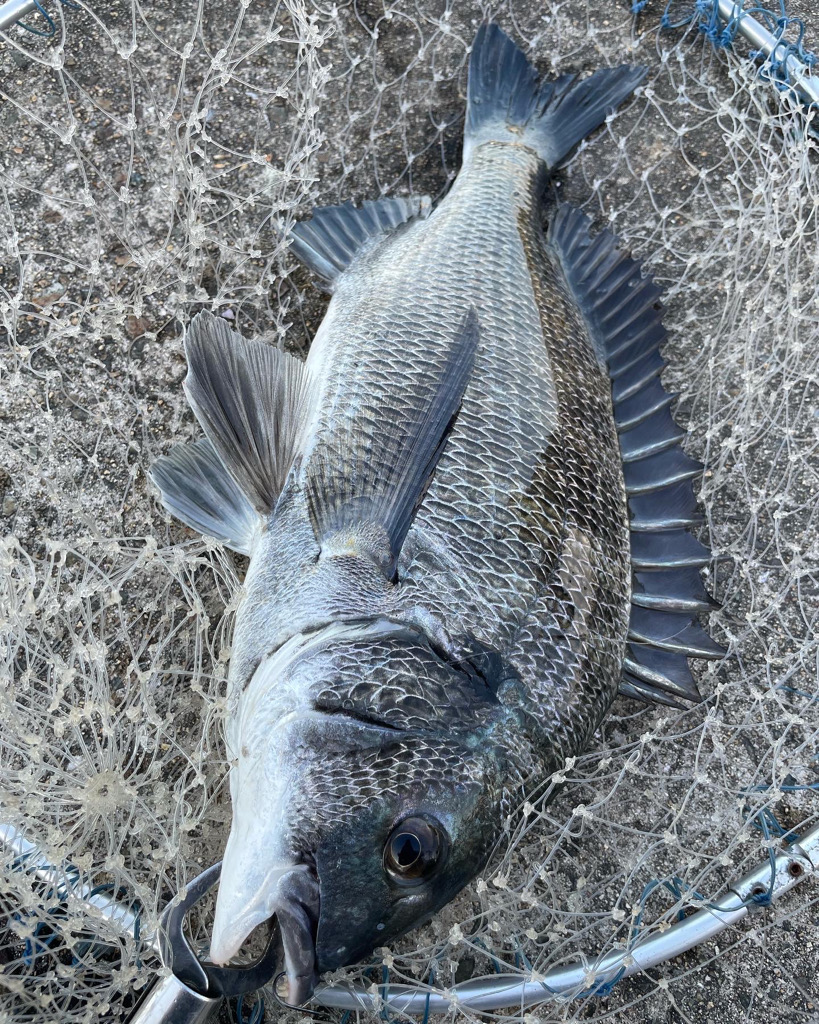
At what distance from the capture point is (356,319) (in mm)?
2158

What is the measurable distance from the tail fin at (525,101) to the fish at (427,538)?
0.31 ft

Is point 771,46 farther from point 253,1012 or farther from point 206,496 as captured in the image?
point 253,1012

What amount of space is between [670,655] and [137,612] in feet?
4.60

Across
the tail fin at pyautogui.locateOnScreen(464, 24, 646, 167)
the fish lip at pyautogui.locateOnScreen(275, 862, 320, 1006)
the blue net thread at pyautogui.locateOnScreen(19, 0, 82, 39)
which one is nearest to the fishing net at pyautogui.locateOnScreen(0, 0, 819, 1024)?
the blue net thread at pyautogui.locateOnScreen(19, 0, 82, 39)

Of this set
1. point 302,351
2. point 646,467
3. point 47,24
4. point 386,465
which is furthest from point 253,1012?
point 47,24

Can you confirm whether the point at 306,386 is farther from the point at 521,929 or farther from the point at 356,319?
the point at 521,929

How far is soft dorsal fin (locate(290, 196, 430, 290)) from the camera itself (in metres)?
2.40

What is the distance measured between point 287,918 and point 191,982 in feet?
1.20

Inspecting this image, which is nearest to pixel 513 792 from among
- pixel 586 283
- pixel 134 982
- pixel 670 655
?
pixel 670 655

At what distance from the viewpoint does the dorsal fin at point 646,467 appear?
2.00 metres

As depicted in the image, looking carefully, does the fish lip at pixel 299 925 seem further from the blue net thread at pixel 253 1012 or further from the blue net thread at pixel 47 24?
the blue net thread at pixel 47 24

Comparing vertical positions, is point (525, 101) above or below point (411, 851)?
above

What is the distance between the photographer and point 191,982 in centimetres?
155

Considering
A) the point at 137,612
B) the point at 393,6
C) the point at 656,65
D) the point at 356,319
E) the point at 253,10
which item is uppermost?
the point at 656,65
